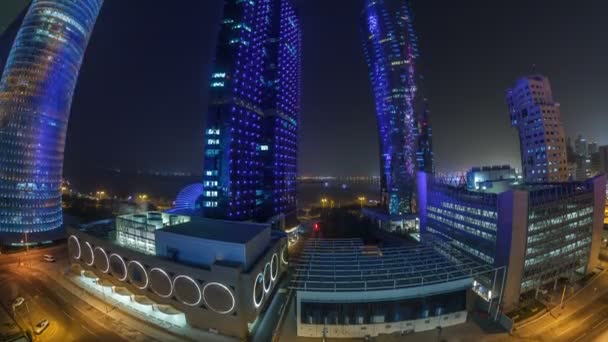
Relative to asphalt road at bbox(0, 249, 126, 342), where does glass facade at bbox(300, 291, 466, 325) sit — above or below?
above

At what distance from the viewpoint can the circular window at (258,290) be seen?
2513 cm

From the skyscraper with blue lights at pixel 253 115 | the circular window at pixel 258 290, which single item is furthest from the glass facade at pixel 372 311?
the skyscraper with blue lights at pixel 253 115

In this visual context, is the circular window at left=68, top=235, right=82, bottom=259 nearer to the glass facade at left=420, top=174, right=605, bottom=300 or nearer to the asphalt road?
the asphalt road

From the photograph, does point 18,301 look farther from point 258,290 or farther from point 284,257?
point 284,257

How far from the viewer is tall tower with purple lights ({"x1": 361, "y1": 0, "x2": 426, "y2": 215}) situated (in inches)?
3100

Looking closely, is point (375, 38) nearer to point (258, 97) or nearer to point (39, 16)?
point (258, 97)

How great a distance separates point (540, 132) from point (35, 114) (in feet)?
398

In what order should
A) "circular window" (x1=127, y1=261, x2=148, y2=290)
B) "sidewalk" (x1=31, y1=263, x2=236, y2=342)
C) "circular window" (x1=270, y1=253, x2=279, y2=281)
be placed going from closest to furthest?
"sidewalk" (x1=31, y1=263, x2=236, y2=342) < "circular window" (x1=127, y1=261, x2=148, y2=290) < "circular window" (x1=270, y1=253, x2=279, y2=281)

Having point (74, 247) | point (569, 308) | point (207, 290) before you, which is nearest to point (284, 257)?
point (207, 290)

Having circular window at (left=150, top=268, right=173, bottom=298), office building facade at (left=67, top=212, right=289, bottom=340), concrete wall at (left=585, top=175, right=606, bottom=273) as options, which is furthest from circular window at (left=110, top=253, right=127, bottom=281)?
concrete wall at (left=585, top=175, right=606, bottom=273)

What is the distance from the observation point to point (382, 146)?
84.2 metres

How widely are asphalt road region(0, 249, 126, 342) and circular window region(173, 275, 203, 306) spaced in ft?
19.6

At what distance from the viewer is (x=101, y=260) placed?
33062 mm

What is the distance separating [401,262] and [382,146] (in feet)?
182
